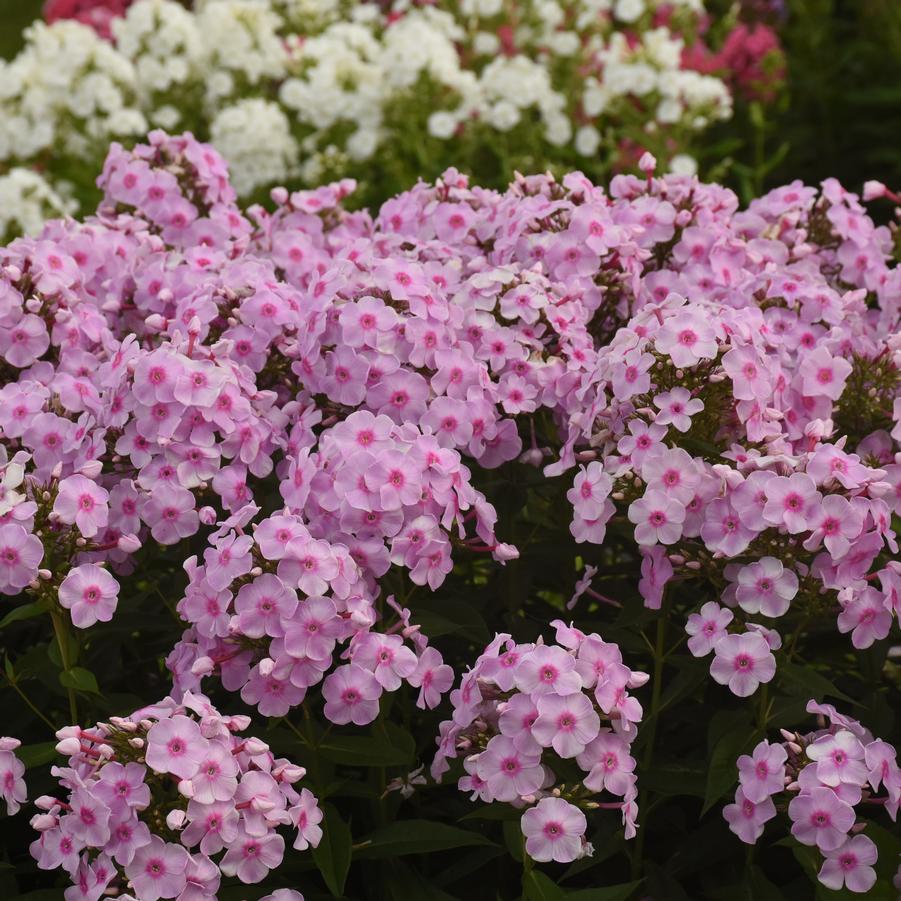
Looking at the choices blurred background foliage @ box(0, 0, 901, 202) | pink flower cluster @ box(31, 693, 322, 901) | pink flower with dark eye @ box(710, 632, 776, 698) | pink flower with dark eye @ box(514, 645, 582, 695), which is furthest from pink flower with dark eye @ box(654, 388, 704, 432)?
blurred background foliage @ box(0, 0, 901, 202)

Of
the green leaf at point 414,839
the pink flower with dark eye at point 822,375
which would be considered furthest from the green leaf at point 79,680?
the pink flower with dark eye at point 822,375

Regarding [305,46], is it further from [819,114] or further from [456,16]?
[819,114]

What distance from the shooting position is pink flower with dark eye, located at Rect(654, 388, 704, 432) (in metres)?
2.69

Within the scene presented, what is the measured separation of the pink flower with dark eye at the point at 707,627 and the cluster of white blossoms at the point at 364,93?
4.34 metres

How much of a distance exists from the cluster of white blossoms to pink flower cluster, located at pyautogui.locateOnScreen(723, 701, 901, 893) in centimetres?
450

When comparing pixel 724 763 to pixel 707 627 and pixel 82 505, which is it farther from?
pixel 82 505

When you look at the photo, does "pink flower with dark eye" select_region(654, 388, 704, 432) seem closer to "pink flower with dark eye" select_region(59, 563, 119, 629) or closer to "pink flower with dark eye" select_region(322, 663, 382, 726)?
"pink flower with dark eye" select_region(322, 663, 382, 726)

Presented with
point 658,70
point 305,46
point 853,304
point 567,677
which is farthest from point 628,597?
point 305,46

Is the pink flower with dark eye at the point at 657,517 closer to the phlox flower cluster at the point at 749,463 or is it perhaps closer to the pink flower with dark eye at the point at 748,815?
the phlox flower cluster at the point at 749,463

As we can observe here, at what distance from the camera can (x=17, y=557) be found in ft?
8.59

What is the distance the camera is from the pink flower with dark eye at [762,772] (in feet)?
8.30

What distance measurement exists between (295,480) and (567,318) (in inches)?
28.1

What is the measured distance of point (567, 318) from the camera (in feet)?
10.0

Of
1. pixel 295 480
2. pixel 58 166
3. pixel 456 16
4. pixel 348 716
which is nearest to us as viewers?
pixel 348 716
